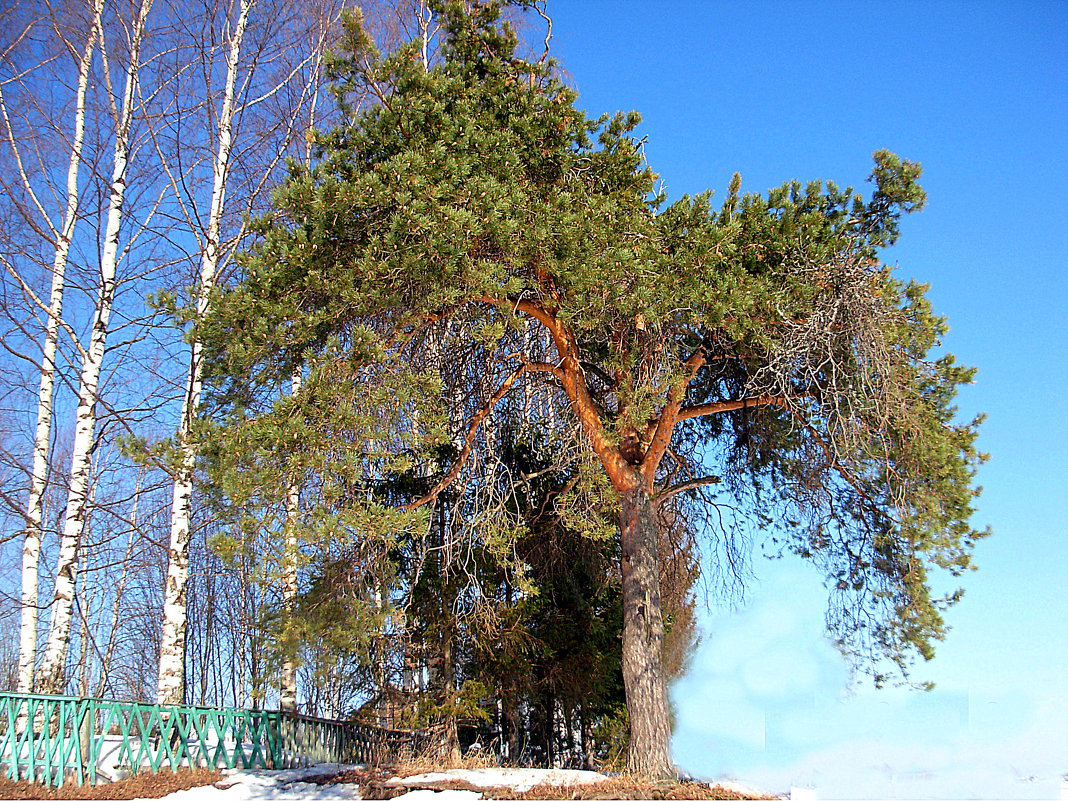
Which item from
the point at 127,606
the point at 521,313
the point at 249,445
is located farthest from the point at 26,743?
the point at 127,606

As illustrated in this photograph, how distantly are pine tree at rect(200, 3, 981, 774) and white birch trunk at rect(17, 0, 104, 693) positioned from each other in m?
3.44

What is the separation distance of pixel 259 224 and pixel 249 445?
95.7 inches

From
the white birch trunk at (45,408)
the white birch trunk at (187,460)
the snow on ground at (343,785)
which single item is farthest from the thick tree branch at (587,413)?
the white birch trunk at (45,408)

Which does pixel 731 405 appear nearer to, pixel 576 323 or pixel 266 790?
pixel 576 323

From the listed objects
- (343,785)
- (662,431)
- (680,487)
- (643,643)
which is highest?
(662,431)

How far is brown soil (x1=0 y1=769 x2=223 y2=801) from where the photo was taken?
6.70 metres

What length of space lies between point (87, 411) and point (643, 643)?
728 cm

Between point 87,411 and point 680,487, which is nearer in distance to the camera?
point 87,411

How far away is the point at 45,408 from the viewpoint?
920cm

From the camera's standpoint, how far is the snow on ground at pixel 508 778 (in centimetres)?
757

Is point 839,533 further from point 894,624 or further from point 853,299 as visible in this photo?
point 853,299

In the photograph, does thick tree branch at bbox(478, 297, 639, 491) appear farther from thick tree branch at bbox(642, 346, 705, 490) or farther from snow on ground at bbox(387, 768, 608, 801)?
snow on ground at bbox(387, 768, 608, 801)

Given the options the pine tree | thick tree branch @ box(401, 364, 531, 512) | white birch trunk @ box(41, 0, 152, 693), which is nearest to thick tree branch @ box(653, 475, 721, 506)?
the pine tree

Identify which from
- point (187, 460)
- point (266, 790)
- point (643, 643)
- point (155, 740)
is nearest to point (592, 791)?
point (643, 643)
